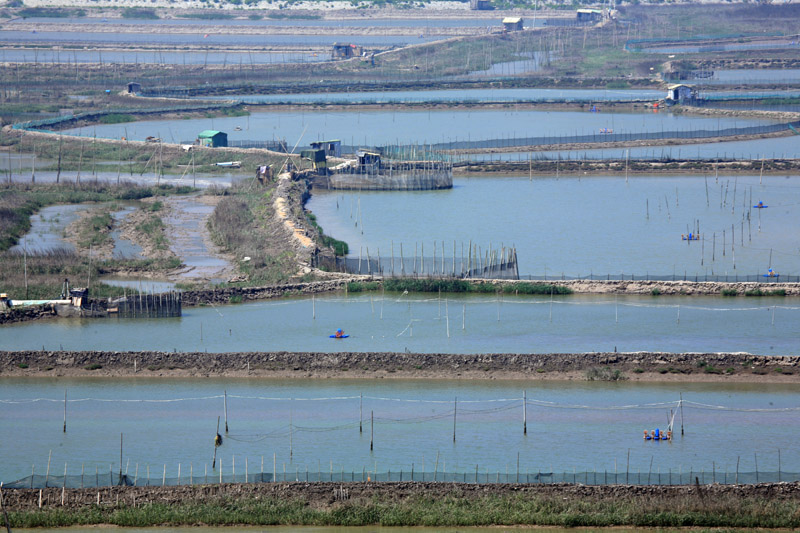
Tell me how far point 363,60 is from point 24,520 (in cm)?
9651

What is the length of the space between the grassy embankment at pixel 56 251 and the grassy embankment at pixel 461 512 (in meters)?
16.0

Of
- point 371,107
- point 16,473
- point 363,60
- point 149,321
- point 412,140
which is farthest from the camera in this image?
point 363,60

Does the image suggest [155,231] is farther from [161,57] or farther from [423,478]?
[161,57]

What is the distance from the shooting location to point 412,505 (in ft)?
72.5

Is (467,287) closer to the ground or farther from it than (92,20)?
closer to the ground

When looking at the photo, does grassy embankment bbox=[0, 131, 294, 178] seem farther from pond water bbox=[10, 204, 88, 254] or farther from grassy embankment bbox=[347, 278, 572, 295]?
grassy embankment bbox=[347, 278, 572, 295]

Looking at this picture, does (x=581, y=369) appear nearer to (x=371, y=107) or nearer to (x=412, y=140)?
(x=412, y=140)

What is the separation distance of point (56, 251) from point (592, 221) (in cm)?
2254

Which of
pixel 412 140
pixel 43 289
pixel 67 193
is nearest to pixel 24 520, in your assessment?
pixel 43 289

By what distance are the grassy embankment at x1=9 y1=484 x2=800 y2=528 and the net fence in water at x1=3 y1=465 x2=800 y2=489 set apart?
1.76ft

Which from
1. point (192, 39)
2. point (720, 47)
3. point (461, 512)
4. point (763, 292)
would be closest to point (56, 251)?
point (461, 512)

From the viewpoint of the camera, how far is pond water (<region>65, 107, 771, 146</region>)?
7400cm

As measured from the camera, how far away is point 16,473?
78.5ft

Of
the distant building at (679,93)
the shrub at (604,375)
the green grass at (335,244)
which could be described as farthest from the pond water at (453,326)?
the distant building at (679,93)
